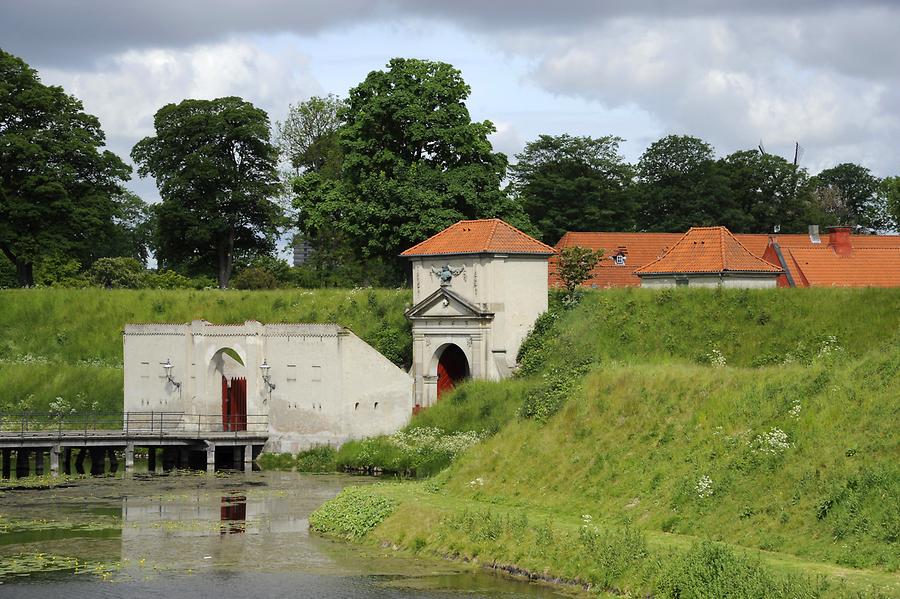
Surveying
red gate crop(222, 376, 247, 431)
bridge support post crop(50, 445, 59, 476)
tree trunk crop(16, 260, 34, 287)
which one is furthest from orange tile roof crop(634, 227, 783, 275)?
tree trunk crop(16, 260, 34, 287)

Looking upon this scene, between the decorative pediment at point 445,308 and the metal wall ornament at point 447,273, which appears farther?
the metal wall ornament at point 447,273

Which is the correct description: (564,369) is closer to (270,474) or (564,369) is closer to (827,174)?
(270,474)

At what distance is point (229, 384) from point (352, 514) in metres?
21.0

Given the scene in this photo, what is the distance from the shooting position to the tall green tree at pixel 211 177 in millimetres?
79125

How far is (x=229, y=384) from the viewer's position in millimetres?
59344

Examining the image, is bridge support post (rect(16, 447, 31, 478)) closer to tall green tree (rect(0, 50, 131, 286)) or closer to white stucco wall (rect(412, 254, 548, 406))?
white stucco wall (rect(412, 254, 548, 406))

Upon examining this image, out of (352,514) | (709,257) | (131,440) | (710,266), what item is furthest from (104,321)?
(352,514)

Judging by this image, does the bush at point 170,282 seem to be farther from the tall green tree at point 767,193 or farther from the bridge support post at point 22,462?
the tall green tree at point 767,193

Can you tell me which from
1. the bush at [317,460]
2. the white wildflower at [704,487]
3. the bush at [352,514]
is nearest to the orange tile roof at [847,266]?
the bush at [317,460]

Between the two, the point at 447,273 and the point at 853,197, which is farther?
the point at 853,197

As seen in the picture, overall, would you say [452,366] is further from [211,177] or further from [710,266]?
[211,177]

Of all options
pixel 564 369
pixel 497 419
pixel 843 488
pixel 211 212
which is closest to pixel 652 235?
pixel 211 212

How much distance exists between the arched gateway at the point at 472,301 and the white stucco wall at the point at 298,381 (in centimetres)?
191

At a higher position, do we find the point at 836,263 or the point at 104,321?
the point at 836,263
